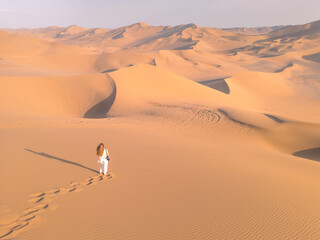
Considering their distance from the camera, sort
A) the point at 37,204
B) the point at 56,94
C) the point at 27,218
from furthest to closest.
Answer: the point at 56,94 < the point at 37,204 < the point at 27,218

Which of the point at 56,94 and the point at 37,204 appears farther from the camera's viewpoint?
the point at 56,94

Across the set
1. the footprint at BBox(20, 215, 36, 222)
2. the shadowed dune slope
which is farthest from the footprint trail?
the shadowed dune slope

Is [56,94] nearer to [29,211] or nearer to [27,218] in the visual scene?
[29,211]

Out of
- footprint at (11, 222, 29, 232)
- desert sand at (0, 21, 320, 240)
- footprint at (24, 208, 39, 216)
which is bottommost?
desert sand at (0, 21, 320, 240)

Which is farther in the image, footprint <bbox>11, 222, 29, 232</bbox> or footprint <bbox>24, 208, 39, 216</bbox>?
footprint <bbox>24, 208, 39, 216</bbox>

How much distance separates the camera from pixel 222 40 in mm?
72125

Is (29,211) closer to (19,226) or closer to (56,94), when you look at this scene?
(19,226)

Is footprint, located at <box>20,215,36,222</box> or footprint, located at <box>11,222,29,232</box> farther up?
footprint, located at <box>11,222,29,232</box>

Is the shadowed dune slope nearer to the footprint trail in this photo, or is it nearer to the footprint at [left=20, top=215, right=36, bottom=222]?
the footprint trail

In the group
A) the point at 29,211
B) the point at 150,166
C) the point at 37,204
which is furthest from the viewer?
the point at 150,166

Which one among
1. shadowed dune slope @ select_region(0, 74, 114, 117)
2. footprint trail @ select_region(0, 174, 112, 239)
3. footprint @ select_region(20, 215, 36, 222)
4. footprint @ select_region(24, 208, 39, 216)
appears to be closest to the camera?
footprint trail @ select_region(0, 174, 112, 239)

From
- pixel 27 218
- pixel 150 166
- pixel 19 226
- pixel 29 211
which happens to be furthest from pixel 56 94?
pixel 19 226

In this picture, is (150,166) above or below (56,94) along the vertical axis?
below

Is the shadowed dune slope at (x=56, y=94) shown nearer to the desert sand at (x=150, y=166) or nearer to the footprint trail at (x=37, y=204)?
the desert sand at (x=150, y=166)
